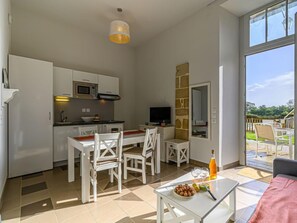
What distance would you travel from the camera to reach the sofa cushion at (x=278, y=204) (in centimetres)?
104

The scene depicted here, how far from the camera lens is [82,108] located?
452cm

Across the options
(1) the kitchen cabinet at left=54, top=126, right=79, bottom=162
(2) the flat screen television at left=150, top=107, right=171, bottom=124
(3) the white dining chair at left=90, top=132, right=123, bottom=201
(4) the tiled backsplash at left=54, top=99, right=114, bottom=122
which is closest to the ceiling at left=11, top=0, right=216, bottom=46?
(4) the tiled backsplash at left=54, top=99, right=114, bottom=122

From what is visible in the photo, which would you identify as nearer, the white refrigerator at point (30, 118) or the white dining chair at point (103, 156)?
the white dining chair at point (103, 156)

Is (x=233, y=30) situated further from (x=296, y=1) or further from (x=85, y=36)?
(x=85, y=36)

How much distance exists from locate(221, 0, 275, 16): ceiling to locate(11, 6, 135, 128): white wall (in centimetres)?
314

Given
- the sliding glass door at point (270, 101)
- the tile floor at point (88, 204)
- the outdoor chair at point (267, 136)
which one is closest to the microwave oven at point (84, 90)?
the tile floor at point (88, 204)

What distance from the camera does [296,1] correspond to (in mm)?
2895

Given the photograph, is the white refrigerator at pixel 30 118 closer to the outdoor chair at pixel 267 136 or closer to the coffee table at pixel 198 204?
the coffee table at pixel 198 204

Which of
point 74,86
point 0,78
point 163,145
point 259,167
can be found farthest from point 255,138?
point 0,78

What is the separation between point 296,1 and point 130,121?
472 centimetres

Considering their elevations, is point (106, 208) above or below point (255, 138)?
below

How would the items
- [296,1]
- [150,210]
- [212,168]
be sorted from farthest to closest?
[296,1], [150,210], [212,168]

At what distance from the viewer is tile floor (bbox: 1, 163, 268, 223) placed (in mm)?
1889

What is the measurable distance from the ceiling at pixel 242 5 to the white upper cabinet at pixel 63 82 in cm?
364
